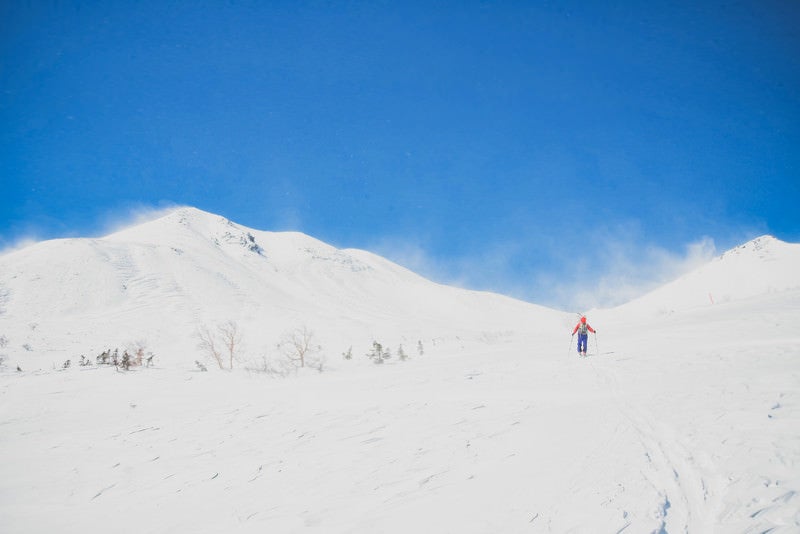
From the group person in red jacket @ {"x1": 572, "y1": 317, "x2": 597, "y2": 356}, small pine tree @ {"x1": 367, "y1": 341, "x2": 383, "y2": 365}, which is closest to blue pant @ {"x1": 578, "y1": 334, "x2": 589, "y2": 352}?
person in red jacket @ {"x1": 572, "y1": 317, "x2": 597, "y2": 356}

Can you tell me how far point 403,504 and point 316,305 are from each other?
103 metres

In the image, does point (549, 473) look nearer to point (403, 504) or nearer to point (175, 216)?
point (403, 504)

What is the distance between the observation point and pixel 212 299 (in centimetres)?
8669

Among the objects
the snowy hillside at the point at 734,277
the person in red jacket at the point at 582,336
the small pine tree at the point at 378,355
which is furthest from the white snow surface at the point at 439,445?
the snowy hillside at the point at 734,277

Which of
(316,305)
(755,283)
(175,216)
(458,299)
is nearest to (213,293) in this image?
(316,305)

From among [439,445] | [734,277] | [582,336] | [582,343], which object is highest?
[734,277]

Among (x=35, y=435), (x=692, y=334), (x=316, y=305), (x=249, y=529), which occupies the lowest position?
(x=35, y=435)

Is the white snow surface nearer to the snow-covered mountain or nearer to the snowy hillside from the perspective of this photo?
the snow-covered mountain

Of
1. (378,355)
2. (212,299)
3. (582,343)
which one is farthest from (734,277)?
(212,299)

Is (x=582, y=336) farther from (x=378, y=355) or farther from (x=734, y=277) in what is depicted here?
(x=734, y=277)

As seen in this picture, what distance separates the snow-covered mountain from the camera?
54.1m

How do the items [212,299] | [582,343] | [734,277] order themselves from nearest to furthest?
[582,343], [212,299], [734,277]

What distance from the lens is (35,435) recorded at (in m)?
10.0

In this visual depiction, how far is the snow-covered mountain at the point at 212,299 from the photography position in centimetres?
5406
